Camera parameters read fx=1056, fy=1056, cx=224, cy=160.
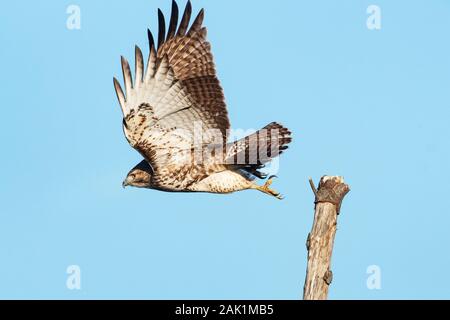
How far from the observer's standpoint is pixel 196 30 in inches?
583

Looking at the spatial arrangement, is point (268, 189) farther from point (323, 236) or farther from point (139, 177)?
point (323, 236)

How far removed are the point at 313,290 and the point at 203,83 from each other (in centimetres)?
422

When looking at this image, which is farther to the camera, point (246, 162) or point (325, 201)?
point (246, 162)

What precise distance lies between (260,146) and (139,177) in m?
1.83

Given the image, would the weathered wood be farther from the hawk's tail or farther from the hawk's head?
the hawk's head

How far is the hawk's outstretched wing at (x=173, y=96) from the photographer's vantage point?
14.2 m

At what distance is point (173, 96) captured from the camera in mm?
14406

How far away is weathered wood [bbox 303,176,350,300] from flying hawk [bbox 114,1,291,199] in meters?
2.88

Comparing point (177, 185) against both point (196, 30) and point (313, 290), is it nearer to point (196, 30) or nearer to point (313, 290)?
point (196, 30)

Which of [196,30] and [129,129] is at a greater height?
[196,30]

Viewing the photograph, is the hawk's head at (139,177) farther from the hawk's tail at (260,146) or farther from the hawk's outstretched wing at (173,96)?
the hawk's tail at (260,146)
